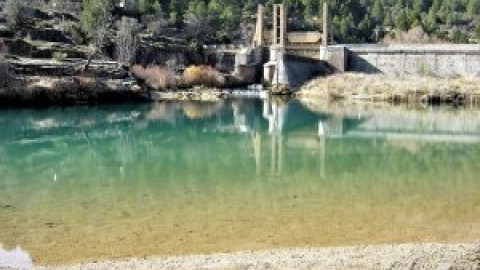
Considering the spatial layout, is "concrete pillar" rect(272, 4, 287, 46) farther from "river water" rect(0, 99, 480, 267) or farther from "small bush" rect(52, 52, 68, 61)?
"river water" rect(0, 99, 480, 267)

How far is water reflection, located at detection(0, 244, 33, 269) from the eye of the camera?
1058 cm

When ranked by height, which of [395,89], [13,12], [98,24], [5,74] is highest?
[13,12]

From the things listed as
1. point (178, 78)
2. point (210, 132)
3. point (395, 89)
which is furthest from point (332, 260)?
point (178, 78)

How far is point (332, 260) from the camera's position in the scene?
1030 centimetres

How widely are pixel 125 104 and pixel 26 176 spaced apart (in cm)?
3188

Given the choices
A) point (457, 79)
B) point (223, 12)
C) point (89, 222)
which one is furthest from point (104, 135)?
point (223, 12)

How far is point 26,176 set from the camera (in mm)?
19422

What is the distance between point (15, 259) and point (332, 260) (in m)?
5.20

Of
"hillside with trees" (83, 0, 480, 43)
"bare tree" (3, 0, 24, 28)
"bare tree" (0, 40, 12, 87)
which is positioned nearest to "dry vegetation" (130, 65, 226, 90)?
"hillside with trees" (83, 0, 480, 43)

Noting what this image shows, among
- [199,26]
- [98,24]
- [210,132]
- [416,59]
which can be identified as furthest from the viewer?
[199,26]

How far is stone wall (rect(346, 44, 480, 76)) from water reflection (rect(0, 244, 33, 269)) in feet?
186

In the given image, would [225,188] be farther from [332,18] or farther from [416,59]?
[332,18]

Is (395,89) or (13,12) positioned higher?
(13,12)

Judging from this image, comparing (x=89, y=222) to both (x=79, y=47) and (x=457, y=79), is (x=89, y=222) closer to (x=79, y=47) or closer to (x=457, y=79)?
(x=79, y=47)
